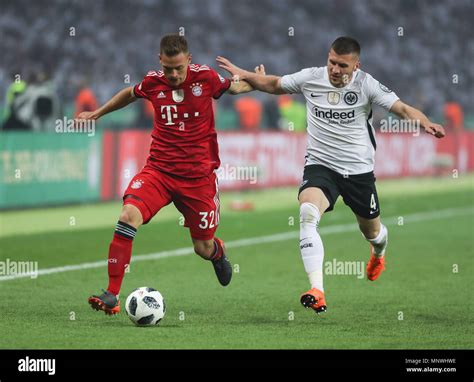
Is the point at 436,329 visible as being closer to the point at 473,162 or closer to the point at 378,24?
the point at 473,162

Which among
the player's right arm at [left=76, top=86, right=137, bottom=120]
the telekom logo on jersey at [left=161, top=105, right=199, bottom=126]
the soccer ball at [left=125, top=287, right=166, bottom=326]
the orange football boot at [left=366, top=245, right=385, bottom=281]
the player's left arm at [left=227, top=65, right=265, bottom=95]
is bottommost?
the soccer ball at [left=125, top=287, right=166, bottom=326]

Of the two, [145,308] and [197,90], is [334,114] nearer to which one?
[197,90]

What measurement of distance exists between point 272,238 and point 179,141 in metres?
6.27

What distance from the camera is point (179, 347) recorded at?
710 centimetres

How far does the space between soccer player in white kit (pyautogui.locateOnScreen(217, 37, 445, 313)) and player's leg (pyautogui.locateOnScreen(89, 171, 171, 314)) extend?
113 cm

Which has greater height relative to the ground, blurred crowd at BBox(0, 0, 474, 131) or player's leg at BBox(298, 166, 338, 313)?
blurred crowd at BBox(0, 0, 474, 131)

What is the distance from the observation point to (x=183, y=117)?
344 inches

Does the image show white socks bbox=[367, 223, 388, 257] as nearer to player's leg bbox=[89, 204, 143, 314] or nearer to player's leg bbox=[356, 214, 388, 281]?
player's leg bbox=[356, 214, 388, 281]

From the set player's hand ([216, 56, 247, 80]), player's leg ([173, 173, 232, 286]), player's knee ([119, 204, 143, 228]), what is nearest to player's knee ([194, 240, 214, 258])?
player's leg ([173, 173, 232, 286])

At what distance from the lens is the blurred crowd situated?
2459 cm

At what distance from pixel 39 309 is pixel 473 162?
23.5 meters

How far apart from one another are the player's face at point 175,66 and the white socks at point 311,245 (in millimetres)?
1381
